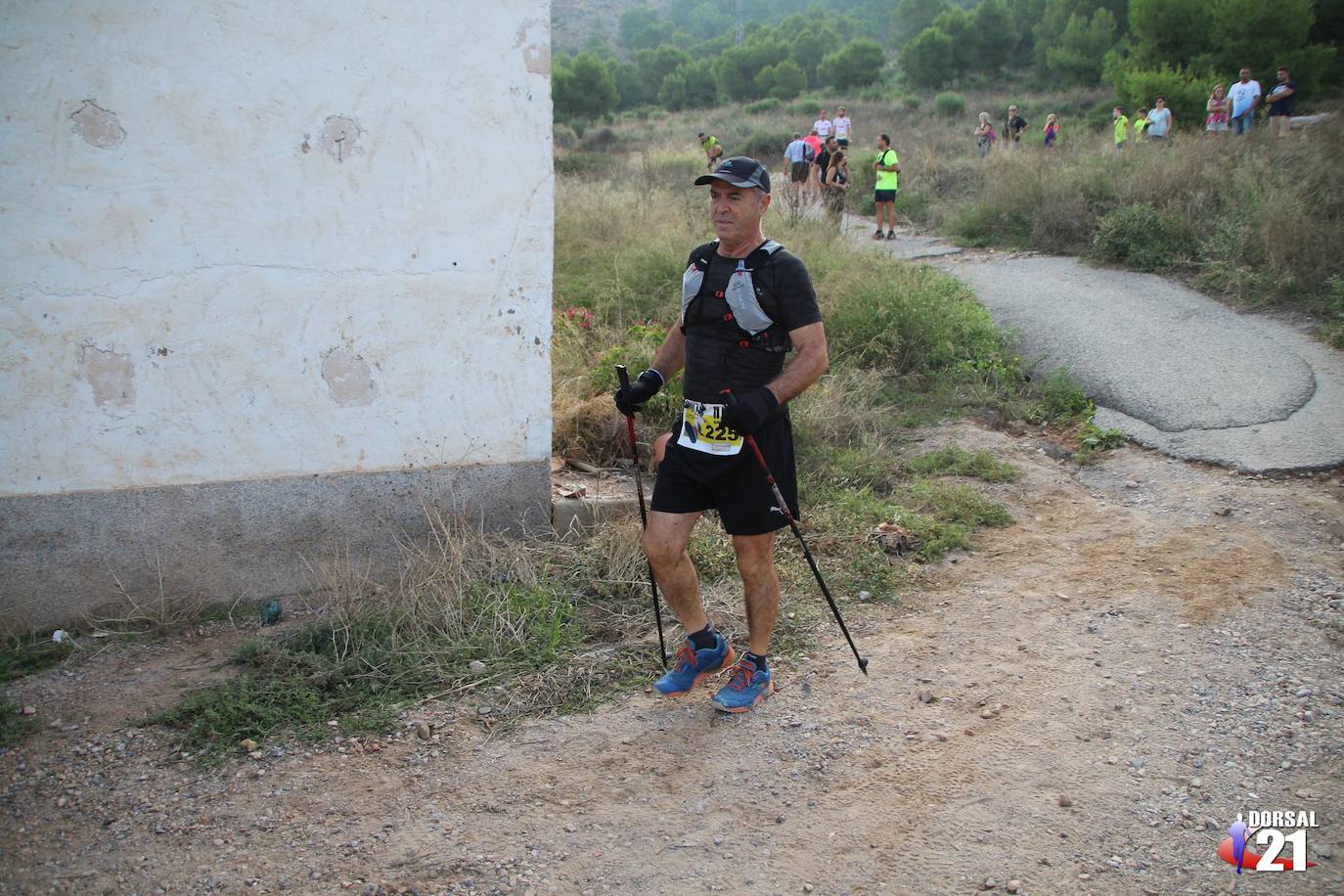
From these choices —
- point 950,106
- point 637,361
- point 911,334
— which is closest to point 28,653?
point 637,361

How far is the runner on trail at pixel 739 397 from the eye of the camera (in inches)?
144

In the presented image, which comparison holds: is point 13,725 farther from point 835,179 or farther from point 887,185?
point 835,179

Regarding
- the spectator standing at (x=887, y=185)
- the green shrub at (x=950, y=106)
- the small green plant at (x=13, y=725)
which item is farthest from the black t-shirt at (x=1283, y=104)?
the green shrub at (x=950, y=106)

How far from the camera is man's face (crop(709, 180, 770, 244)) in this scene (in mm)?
3701

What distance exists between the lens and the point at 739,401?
3.58 meters

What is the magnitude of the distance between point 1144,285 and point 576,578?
7.50 meters

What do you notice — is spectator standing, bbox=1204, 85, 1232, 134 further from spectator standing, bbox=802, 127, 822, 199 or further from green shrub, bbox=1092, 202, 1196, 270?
green shrub, bbox=1092, 202, 1196, 270

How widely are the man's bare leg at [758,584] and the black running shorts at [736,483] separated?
6cm

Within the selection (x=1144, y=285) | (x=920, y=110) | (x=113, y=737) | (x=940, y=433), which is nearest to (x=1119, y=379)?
(x=940, y=433)

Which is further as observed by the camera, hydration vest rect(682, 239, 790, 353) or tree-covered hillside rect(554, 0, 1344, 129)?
tree-covered hillside rect(554, 0, 1344, 129)

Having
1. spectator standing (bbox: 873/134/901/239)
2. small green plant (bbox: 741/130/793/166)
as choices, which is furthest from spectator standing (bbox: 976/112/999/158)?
small green plant (bbox: 741/130/793/166)

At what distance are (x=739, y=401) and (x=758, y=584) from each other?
793mm

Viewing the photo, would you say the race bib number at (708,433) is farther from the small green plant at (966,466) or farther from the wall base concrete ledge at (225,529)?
the small green plant at (966,466)

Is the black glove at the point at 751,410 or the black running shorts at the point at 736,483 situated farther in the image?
the black running shorts at the point at 736,483
